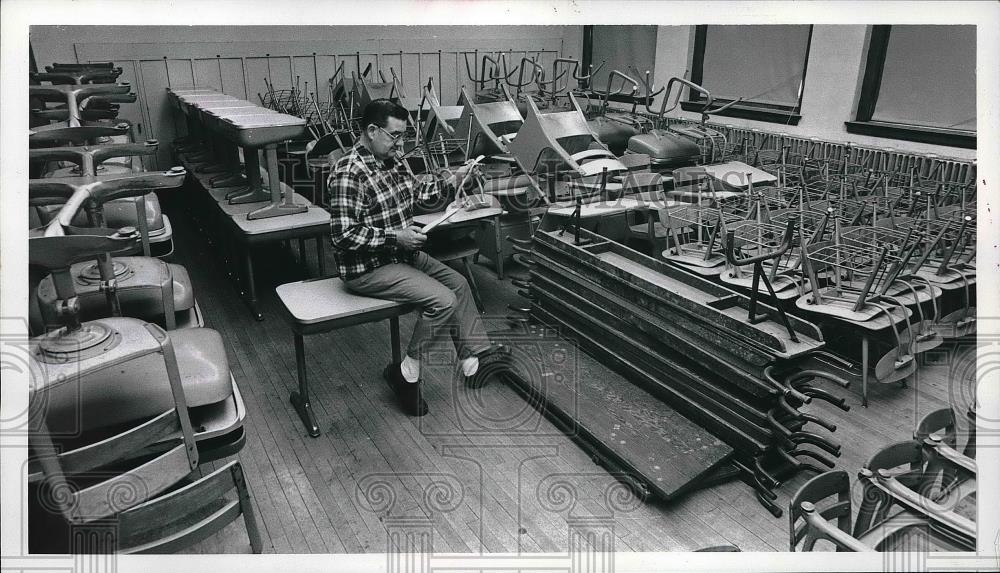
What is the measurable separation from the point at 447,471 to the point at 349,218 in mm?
1300

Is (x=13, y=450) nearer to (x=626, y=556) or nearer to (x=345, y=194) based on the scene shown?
(x=345, y=194)

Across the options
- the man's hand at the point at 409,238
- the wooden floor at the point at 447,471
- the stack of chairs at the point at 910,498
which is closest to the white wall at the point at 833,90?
the wooden floor at the point at 447,471

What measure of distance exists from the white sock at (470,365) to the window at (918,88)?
247cm

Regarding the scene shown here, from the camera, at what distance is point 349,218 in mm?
3092

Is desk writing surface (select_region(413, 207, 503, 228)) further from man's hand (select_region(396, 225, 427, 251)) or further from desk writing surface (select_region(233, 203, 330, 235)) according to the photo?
man's hand (select_region(396, 225, 427, 251))

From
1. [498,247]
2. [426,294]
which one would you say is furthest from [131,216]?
[498,247]

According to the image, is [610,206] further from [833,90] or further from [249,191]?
[833,90]

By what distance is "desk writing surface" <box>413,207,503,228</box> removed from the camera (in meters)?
4.34

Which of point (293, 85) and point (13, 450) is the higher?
point (293, 85)

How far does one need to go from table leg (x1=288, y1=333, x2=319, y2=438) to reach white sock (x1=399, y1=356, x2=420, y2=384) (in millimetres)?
513

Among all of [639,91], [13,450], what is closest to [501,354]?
[13,450]

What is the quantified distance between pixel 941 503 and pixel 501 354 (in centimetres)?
221

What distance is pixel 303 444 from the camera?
3111 mm

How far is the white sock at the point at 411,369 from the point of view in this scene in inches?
129
